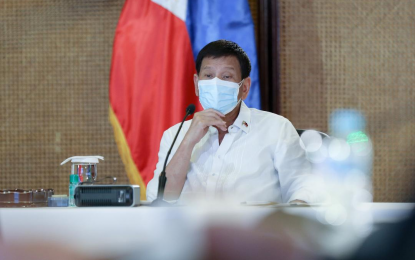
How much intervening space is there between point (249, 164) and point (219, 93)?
292mm

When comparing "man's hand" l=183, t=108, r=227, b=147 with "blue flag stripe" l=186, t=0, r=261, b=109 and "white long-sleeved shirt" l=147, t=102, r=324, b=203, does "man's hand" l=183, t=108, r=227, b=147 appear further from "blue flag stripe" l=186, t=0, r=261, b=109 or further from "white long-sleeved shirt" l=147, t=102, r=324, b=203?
"blue flag stripe" l=186, t=0, r=261, b=109

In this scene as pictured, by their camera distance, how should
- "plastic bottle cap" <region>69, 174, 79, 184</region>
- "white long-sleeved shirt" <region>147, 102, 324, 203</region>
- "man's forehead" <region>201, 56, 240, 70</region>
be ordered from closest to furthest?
"plastic bottle cap" <region>69, 174, 79, 184</region> < "white long-sleeved shirt" <region>147, 102, 324, 203</region> < "man's forehead" <region>201, 56, 240, 70</region>

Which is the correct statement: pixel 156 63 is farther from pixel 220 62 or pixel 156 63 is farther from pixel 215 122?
pixel 215 122

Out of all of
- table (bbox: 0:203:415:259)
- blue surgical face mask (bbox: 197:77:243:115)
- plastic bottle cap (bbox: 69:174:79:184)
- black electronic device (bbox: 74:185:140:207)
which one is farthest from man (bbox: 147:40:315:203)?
table (bbox: 0:203:415:259)

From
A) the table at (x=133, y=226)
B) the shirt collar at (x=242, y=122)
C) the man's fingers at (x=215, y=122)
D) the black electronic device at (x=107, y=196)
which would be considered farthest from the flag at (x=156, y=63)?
the table at (x=133, y=226)

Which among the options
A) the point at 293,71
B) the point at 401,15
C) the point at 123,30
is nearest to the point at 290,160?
the point at 293,71

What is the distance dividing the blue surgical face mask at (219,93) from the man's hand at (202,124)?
4 centimetres

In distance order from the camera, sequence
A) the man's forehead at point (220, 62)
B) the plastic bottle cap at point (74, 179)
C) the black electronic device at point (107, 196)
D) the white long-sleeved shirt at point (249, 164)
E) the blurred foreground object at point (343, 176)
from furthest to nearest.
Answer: the man's forehead at point (220, 62) → the white long-sleeved shirt at point (249, 164) → the plastic bottle cap at point (74, 179) → the black electronic device at point (107, 196) → the blurred foreground object at point (343, 176)

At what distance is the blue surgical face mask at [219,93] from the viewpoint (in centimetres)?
179

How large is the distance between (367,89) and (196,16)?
40.9 inches

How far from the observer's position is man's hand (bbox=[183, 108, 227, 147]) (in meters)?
1.71

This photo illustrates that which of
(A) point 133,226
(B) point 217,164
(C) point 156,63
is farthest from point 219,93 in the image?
(A) point 133,226

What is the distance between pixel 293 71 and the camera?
2.63 metres

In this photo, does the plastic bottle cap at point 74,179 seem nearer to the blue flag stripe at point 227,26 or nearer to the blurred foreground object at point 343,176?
the blurred foreground object at point 343,176
